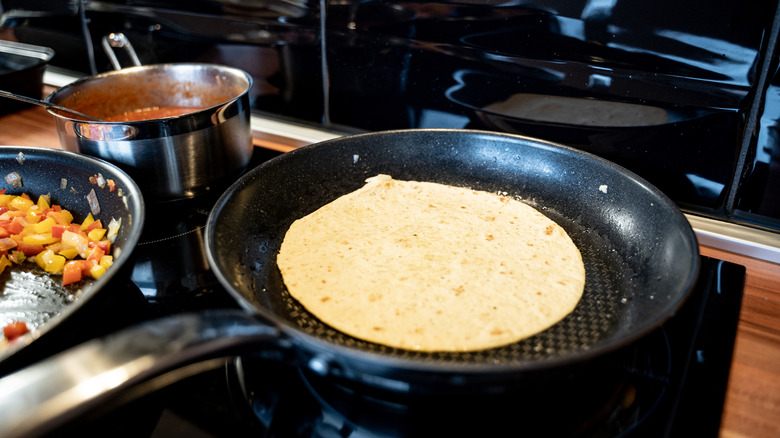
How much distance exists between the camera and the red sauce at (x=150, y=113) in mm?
1279

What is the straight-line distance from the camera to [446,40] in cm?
118

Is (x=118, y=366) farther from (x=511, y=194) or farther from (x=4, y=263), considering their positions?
(x=511, y=194)

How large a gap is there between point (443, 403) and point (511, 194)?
1.83 feet

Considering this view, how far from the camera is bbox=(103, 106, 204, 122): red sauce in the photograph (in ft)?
4.20

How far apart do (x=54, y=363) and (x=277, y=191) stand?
23.6 inches

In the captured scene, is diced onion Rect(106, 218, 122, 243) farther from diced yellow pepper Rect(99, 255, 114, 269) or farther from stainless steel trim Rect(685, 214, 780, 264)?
stainless steel trim Rect(685, 214, 780, 264)

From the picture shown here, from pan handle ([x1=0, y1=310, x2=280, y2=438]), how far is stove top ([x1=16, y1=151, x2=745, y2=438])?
0.27 feet

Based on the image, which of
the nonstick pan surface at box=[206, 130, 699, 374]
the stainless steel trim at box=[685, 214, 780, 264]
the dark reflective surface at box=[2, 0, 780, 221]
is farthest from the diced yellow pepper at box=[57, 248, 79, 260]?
the stainless steel trim at box=[685, 214, 780, 264]

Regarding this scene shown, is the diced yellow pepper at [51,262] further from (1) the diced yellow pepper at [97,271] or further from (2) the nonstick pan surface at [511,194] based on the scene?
(2) the nonstick pan surface at [511,194]

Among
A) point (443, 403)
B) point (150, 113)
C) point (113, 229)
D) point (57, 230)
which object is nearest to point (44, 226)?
point (57, 230)

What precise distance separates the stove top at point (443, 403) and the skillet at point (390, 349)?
0.05 meters

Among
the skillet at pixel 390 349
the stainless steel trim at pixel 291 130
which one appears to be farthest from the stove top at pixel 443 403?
the stainless steel trim at pixel 291 130

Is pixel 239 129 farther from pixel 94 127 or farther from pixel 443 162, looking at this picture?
pixel 443 162

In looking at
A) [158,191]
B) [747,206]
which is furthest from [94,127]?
[747,206]
